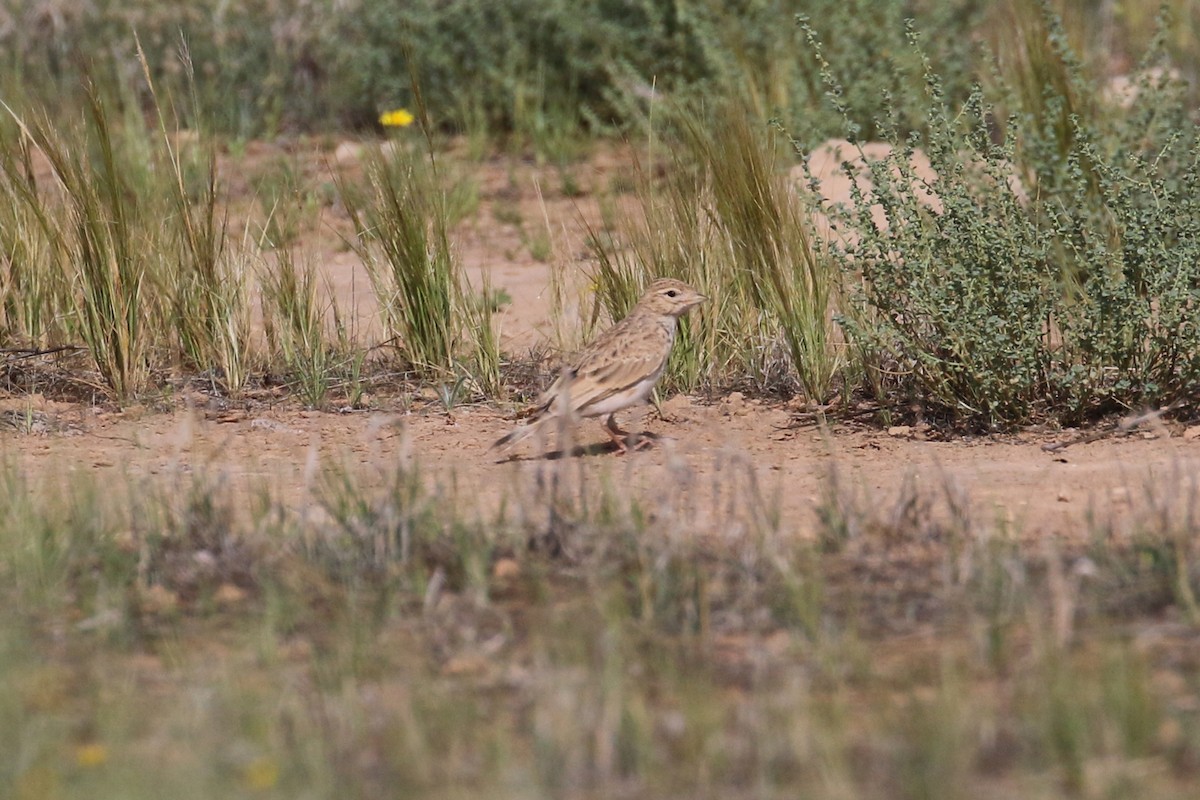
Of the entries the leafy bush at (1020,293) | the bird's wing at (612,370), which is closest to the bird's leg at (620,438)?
Result: the bird's wing at (612,370)

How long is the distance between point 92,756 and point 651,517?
184 centimetres

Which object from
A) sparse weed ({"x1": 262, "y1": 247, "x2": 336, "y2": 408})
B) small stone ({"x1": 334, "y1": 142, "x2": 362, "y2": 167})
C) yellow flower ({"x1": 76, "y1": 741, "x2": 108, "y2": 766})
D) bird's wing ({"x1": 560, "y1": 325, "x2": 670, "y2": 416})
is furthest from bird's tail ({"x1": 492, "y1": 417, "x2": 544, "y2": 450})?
small stone ({"x1": 334, "y1": 142, "x2": 362, "y2": 167})

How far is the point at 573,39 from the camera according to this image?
37.1ft

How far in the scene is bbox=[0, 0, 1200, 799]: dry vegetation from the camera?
3301mm

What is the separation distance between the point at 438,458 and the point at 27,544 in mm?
1928

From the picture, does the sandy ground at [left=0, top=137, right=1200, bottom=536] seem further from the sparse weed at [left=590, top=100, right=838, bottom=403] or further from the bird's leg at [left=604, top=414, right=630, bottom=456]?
the sparse weed at [left=590, top=100, right=838, bottom=403]

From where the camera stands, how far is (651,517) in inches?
185

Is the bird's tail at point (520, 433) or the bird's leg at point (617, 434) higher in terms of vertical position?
the bird's tail at point (520, 433)

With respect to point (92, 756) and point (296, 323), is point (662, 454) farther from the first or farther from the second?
point (92, 756)

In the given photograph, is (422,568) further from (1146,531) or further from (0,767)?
(1146,531)

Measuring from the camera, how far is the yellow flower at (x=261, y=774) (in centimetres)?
313

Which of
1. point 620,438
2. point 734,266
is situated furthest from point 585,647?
point 734,266

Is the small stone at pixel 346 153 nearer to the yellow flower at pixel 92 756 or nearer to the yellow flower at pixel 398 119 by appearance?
the yellow flower at pixel 398 119

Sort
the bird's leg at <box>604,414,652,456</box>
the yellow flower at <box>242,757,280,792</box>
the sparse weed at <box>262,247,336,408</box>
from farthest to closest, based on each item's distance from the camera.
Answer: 1. the sparse weed at <box>262,247,336,408</box>
2. the bird's leg at <box>604,414,652,456</box>
3. the yellow flower at <box>242,757,280,792</box>
